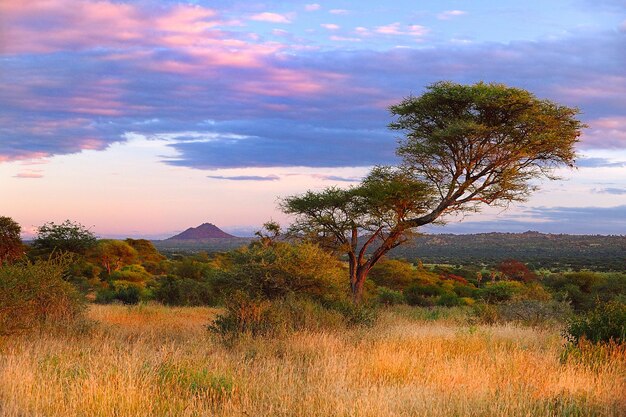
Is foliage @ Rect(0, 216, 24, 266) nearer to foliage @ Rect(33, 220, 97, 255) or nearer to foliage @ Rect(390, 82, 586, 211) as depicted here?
foliage @ Rect(33, 220, 97, 255)

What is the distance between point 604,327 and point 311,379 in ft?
22.2

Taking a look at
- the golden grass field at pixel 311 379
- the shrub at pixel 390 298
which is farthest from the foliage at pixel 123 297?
the golden grass field at pixel 311 379

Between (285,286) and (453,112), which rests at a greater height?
(453,112)

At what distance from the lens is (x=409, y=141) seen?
90.5ft

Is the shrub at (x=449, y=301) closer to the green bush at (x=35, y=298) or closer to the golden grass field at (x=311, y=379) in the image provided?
the golden grass field at (x=311, y=379)

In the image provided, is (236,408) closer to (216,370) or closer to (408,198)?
(216,370)

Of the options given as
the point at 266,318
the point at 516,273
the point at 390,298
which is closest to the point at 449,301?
the point at 390,298

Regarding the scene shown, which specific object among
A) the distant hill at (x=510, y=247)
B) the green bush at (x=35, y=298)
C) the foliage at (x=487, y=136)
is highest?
the foliage at (x=487, y=136)

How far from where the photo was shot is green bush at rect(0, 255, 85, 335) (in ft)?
42.4

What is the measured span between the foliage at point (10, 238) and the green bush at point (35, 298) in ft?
84.8

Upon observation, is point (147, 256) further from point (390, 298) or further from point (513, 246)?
point (513, 246)

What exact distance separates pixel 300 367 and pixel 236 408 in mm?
3057

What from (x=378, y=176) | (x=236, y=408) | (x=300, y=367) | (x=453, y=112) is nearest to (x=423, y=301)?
(x=378, y=176)

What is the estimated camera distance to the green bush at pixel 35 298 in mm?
12930
